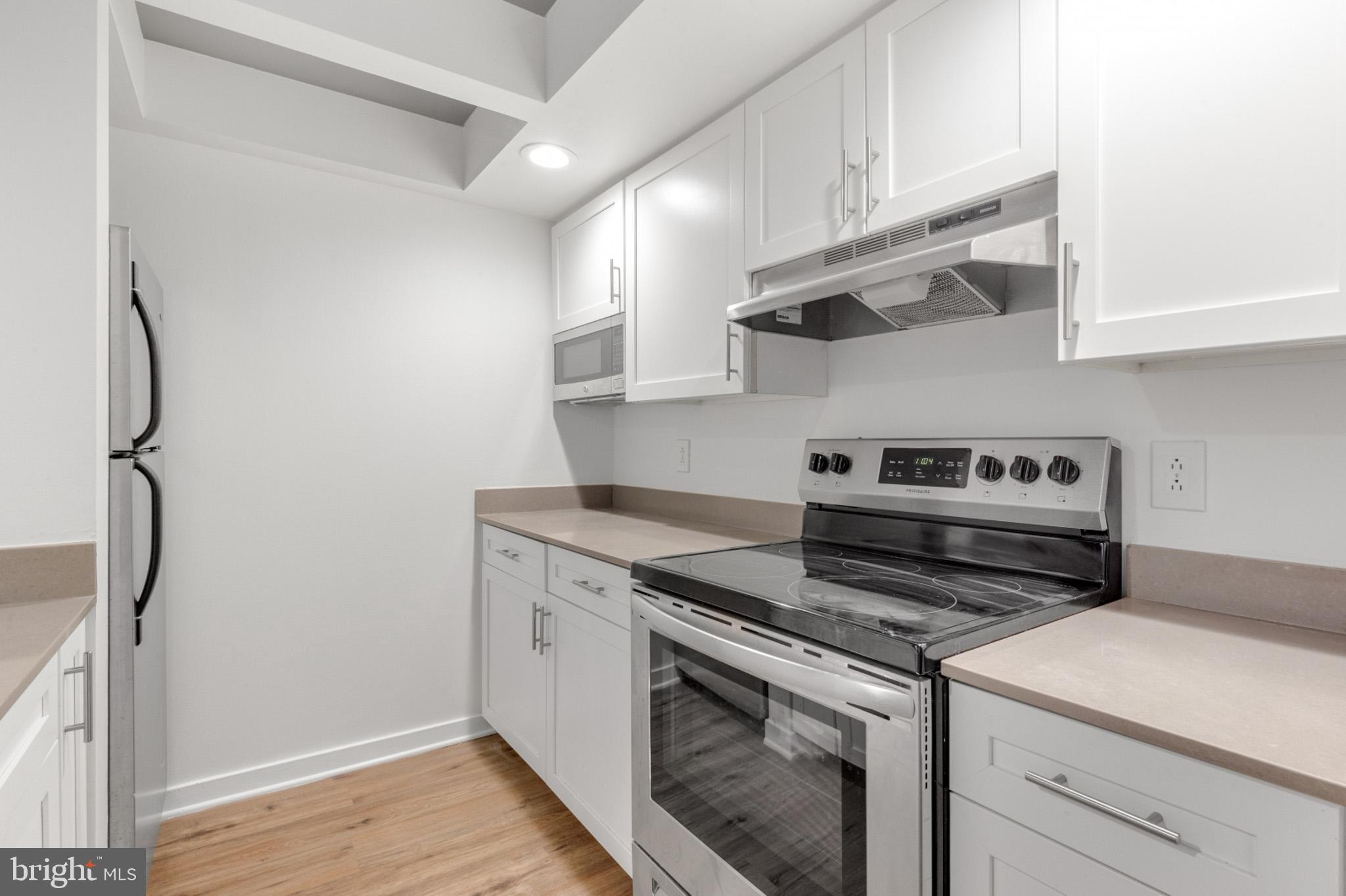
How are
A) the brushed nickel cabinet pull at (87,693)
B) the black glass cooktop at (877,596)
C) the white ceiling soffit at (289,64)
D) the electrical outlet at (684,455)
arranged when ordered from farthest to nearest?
the electrical outlet at (684,455)
the white ceiling soffit at (289,64)
the brushed nickel cabinet pull at (87,693)
the black glass cooktop at (877,596)

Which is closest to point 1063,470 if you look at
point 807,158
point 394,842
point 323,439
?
point 807,158

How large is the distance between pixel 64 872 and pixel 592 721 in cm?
110

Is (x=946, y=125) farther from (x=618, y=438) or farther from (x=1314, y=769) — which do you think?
(x=618, y=438)

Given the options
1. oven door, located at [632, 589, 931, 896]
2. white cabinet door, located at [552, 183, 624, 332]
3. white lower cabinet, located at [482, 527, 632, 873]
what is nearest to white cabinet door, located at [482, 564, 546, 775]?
white lower cabinet, located at [482, 527, 632, 873]

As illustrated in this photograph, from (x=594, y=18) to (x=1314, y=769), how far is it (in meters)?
1.91

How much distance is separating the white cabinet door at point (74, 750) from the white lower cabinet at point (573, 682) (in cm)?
107

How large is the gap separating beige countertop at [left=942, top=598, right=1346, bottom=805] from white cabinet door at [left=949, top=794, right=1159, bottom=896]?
0.17m

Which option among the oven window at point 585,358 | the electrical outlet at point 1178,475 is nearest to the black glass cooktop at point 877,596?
the electrical outlet at point 1178,475

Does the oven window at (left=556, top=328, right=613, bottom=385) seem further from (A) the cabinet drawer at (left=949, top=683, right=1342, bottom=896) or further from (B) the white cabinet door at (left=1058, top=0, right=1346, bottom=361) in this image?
(A) the cabinet drawer at (left=949, top=683, right=1342, bottom=896)

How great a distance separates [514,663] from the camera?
7.66ft

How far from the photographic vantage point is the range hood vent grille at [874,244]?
1.38 meters

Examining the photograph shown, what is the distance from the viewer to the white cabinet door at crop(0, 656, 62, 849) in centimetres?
85

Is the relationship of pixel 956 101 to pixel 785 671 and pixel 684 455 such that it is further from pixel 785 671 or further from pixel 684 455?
pixel 684 455

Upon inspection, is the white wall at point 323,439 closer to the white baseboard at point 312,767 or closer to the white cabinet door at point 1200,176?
the white baseboard at point 312,767
